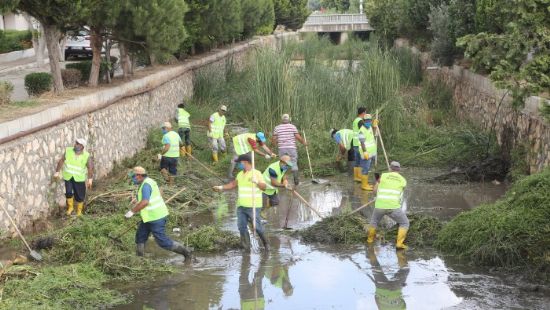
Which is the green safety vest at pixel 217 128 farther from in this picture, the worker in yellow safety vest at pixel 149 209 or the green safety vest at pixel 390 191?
the worker in yellow safety vest at pixel 149 209

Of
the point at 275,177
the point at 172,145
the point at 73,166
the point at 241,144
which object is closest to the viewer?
the point at 275,177

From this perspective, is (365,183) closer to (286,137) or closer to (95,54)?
(286,137)

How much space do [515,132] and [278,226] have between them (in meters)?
6.78

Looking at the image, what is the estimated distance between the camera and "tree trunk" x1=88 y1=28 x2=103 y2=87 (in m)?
19.1

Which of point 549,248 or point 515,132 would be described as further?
point 515,132

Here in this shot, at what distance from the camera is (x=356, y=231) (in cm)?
1312

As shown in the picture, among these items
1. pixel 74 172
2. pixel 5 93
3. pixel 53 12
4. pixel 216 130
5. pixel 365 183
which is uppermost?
pixel 53 12

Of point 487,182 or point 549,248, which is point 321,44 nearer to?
Result: point 487,182

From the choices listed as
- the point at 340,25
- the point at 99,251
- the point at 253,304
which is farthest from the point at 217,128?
the point at 340,25

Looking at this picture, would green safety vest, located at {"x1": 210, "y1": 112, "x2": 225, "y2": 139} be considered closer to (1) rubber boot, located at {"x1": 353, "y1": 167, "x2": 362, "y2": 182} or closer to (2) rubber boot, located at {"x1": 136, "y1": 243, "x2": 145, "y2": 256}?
(1) rubber boot, located at {"x1": 353, "y1": 167, "x2": 362, "y2": 182}

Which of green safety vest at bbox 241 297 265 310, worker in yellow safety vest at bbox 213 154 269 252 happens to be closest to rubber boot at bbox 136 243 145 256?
worker in yellow safety vest at bbox 213 154 269 252

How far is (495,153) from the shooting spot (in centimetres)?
1870

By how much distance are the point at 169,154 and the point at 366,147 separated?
4.25 meters

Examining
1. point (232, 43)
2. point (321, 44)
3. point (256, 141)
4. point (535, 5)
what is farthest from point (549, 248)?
point (321, 44)
